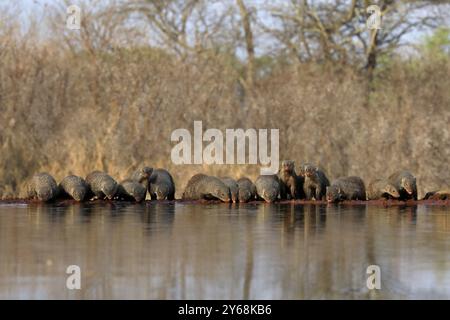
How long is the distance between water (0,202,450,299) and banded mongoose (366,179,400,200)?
1.54 metres

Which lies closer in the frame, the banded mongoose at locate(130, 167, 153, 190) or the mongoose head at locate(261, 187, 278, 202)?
the mongoose head at locate(261, 187, 278, 202)

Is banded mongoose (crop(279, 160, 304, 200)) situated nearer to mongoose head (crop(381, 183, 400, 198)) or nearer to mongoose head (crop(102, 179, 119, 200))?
mongoose head (crop(381, 183, 400, 198))

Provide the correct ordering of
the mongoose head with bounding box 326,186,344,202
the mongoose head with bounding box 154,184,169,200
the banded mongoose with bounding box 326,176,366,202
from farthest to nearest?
1. the mongoose head with bounding box 154,184,169,200
2. the banded mongoose with bounding box 326,176,366,202
3. the mongoose head with bounding box 326,186,344,202

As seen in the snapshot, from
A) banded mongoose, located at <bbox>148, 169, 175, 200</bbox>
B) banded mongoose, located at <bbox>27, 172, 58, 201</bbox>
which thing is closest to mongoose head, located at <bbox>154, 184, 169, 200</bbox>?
banded mongoose, located at <bbox>148, 169, 175, 200</bbox>

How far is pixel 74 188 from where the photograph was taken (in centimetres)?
1798

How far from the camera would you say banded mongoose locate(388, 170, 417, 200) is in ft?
59.4

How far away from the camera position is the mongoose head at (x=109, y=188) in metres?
18.0

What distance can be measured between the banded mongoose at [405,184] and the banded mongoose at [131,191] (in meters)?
4.97

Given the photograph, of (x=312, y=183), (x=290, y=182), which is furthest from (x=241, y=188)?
(x=312, y=183)

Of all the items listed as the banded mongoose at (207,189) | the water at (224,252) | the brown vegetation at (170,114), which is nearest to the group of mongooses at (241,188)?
the banded mongoose at (207,189)

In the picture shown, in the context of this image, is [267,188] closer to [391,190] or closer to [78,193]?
[391,190]
